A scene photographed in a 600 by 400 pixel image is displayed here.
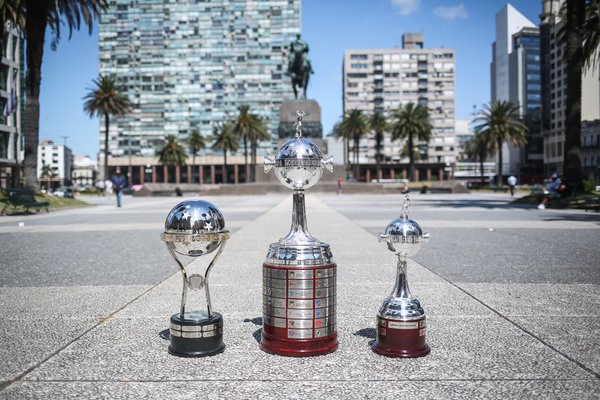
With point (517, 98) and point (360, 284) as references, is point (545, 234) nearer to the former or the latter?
point (360, 284)

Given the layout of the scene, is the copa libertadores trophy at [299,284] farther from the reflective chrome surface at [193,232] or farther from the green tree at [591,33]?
the green tree at [591,33]

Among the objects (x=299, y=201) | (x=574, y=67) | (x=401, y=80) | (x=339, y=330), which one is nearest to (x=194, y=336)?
(x=299, y=201)

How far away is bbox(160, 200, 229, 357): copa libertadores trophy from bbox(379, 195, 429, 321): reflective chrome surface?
1071 mm

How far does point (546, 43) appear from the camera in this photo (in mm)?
126062

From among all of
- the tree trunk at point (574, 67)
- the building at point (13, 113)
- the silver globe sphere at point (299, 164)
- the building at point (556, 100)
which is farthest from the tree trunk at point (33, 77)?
the building at point (556, 100)

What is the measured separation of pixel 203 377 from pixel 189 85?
119666 mm

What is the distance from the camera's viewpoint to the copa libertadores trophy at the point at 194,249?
349cm

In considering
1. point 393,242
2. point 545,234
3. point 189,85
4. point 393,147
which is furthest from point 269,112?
point 393,242

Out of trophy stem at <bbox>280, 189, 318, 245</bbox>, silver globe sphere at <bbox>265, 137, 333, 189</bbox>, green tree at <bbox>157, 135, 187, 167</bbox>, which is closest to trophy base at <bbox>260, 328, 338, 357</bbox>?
trophy stem at <bbox>280, 189, 318, 245</bbox>

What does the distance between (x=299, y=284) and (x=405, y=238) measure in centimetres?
74

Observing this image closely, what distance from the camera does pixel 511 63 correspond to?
15062cm

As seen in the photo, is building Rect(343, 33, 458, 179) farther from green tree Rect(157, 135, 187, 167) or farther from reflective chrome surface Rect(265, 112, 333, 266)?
reflective chrome surface Rect(265, 112, 333, 266)

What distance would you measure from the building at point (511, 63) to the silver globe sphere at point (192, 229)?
5181 inches

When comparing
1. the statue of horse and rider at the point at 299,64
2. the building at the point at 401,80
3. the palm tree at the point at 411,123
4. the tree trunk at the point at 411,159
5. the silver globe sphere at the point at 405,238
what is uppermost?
the building at the point at 401,80
